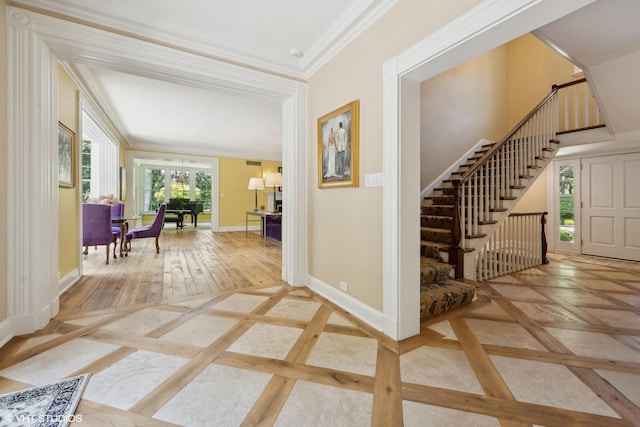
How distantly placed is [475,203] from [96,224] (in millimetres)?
5248

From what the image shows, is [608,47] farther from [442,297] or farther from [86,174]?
[86,174]

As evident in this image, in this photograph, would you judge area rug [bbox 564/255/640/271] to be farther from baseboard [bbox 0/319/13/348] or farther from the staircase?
→ baseboard [bbox 0/319/13/348]

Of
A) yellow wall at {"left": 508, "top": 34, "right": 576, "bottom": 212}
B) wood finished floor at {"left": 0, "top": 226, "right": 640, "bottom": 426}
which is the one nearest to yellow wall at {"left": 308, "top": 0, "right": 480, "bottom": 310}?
wood finished floor at {"left": 0, "top": 226, "right": 640, "bottom": 426}

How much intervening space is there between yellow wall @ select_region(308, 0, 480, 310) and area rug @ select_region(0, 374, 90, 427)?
184cm

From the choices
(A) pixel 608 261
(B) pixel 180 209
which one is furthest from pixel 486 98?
(B) pixel 180 209

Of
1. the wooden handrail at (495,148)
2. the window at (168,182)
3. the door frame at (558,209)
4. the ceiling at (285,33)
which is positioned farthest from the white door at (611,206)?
the window at (168,182)

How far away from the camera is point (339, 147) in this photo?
8.36ft

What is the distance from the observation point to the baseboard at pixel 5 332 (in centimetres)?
180

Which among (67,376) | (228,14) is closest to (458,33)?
(228,14)

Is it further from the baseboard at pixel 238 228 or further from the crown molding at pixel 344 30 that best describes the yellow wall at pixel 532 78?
the baseboard at pixel 238 228

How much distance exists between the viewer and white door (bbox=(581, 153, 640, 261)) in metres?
4.57

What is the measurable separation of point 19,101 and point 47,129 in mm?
228

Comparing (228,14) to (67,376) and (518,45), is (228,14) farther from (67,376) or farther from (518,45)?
(518,45)

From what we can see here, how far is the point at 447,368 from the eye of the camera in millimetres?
1586
